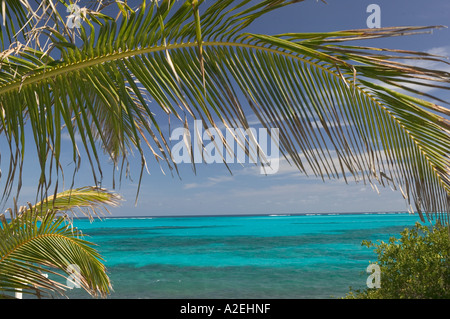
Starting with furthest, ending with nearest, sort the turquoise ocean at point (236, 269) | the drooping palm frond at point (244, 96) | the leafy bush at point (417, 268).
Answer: the turquoise ocean at point (236, 269)
the leafy bush at point (417, 268)
the drooping palm frond at point (244, 96)

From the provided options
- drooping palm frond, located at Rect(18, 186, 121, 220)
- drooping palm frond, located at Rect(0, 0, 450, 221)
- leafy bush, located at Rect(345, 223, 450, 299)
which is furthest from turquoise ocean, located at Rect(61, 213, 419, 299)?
drooping palm frond, located at Rect(0, 0, 450, 221)

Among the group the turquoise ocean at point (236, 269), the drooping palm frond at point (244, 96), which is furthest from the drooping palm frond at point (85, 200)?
the turquoise ocean at point (236, 269)

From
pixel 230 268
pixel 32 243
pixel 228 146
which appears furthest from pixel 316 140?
pixel 230 268

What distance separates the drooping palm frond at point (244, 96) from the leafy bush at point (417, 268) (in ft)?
13.9

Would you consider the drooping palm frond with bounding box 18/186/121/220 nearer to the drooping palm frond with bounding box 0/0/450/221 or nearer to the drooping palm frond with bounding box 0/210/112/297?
the drooping palm frond with bounding box 0/210/112/297

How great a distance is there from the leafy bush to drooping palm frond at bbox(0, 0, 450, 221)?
4239mm

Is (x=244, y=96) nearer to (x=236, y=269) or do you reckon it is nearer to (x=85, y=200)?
(x=85, y=200)

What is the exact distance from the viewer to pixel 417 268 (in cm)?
531

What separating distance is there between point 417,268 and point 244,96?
15.5 ft

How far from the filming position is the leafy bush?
5.27 m

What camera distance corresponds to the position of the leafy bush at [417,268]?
5.27 meters

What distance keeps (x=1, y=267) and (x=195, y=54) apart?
2078 mm

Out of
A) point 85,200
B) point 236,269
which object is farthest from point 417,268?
point 236,269

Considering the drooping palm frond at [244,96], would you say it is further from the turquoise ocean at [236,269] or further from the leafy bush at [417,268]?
the turquoise ocean at [236,269]
